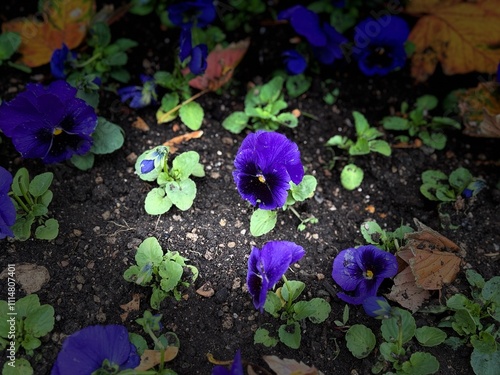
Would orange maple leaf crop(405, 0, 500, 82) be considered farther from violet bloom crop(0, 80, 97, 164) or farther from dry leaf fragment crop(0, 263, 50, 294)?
dry leaf fragment crop(0, 263, 50, 294)

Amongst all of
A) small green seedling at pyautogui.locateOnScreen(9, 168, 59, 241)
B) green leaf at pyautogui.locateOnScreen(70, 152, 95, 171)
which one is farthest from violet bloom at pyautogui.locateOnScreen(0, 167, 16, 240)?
green leaf at pyautogui.locateOnScreen(70, 152, 95, 171)

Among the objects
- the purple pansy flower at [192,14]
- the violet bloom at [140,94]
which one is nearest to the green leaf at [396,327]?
the violet bloom at [140,94]

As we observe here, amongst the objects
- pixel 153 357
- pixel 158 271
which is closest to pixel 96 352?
pixel 153 357

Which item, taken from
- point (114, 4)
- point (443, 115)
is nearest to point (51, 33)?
point (114, 4)

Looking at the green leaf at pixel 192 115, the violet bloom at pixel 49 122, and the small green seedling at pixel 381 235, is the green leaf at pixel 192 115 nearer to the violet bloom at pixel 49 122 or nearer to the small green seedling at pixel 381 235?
the violet bloom at pixel 49 122

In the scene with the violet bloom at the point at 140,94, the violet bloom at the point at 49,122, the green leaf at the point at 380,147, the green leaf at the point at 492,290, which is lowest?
the green leaf at the point at 492,290

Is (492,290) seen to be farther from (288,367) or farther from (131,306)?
(131,306)
